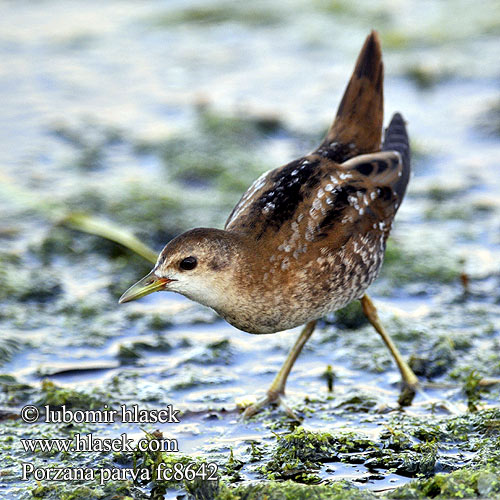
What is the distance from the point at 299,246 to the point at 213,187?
3322mm

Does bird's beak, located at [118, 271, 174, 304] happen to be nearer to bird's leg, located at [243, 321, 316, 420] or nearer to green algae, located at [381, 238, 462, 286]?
bird's leg, located at [243, 321, 316, 420]

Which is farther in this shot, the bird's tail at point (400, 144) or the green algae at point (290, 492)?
the bird's tail at point (400, 144)

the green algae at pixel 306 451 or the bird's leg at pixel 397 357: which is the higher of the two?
the bird's leg at pixel 397 357

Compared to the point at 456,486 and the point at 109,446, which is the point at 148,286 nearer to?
the point at 109,446

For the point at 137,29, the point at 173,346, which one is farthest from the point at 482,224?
the point at 137,29

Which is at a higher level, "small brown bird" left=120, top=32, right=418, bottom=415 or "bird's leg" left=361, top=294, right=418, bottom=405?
"small brown bird" left=120, top=32, right=418, bottom=415

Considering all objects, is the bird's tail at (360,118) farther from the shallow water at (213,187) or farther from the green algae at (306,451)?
the green algae at (306,451)

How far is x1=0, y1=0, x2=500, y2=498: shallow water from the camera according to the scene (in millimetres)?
5211

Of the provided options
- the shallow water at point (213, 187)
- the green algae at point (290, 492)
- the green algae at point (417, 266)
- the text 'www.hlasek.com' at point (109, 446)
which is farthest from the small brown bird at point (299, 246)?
the green algae at point (417, 266)

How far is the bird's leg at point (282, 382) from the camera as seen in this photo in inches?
196

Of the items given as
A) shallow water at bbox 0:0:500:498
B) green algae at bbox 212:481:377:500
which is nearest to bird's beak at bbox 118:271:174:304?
shallow water at bbox 0:0:500:498

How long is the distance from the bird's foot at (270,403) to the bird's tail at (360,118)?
138cm

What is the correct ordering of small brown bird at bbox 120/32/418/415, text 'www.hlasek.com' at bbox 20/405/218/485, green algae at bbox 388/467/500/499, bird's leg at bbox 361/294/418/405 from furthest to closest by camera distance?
1. bird's leg at bbox 361/294/418/405
2. small brown bird at bbox 120/32/418/415
3. text 'www.hlasek.com' at bbox 20/405/218/485
4. green algae at bbox 388/467/500/499

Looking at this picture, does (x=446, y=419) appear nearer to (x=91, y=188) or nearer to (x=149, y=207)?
(x=149, y=207)
